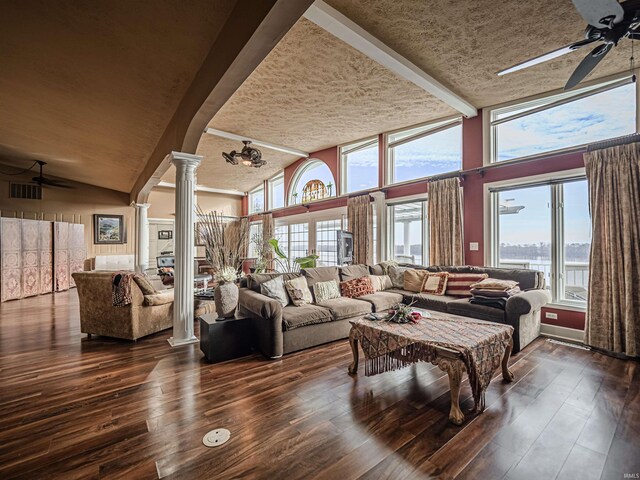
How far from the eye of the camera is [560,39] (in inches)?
116

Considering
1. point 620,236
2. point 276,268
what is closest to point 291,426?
point 620,236

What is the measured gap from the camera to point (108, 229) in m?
9.16

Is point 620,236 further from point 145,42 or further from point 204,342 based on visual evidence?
point 145,42

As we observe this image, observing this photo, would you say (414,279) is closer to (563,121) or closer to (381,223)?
(381,223)

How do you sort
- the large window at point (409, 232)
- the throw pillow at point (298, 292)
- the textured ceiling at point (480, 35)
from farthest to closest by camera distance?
1. the large window at point (409, 232)
2. the throw pillow at point (298, 292)
3. the textured ceiling at point (480, 35)

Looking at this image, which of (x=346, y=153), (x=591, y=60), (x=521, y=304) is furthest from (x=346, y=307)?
(x=346, y=153)

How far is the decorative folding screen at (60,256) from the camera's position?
739 cm

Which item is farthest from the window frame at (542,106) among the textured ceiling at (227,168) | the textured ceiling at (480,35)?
the textured ceiling at (227,168)

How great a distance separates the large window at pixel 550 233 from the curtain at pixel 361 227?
2254 millimetres

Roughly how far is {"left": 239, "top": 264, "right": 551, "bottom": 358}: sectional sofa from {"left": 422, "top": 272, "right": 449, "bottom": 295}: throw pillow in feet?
0.42

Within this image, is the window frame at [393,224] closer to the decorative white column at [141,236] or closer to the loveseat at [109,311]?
the loveseat at [109,311]

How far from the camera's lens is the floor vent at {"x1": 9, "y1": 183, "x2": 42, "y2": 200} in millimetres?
7664

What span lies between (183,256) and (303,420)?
250 centimetres

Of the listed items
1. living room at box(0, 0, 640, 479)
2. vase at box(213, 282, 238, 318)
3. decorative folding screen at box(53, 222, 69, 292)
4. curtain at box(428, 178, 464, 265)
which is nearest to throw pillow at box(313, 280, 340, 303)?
living room at box(0, 0, 640, 479)
